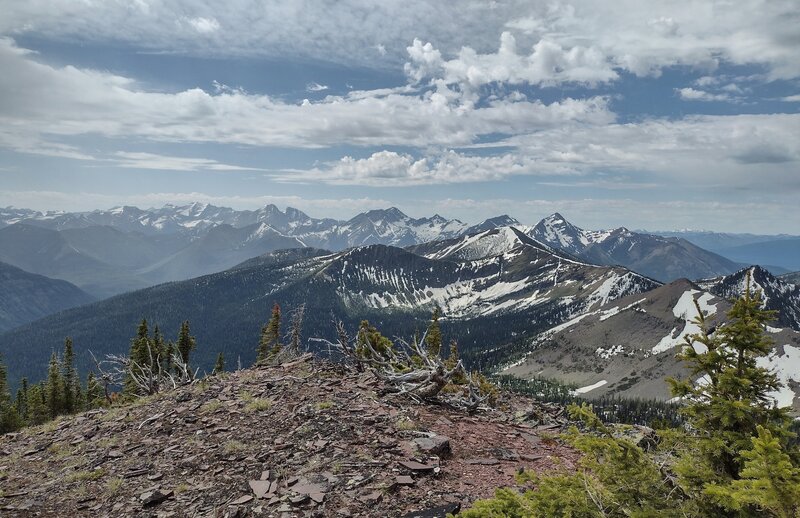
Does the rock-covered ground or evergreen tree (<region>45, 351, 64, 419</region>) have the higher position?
the rock-covered ground

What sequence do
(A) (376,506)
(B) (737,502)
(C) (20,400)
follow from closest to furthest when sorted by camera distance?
(B) (737,502), (A) (376,506), (C) (20,400)

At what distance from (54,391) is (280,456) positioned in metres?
76.4

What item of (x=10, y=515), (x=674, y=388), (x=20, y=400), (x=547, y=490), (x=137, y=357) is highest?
(x=674, y=388)

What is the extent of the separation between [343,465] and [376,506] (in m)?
2.26

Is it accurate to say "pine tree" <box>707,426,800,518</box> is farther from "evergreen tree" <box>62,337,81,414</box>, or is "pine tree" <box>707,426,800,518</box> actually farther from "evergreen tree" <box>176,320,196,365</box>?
"evergreen tree" <box>62,337,81,414</box>

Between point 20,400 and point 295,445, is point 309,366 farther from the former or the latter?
point 20,400

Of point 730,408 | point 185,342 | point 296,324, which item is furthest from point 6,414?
point 730,408

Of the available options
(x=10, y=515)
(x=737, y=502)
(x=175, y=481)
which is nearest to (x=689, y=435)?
(x=737, y=502)

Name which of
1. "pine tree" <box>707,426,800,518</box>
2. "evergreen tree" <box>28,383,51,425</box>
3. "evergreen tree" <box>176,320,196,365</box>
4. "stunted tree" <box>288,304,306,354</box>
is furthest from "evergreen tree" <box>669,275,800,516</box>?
"evergreen tree" <box>28,383,51,425</box>

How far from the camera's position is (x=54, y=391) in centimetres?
6875

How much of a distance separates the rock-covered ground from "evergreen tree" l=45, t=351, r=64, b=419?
6014cm

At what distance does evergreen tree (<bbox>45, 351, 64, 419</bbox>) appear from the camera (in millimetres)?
68375

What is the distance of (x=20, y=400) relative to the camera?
8088 cm

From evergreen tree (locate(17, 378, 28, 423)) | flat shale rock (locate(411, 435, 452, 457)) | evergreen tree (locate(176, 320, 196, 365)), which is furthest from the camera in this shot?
evergreen tree (locate(17, 378, 28, 423))
